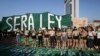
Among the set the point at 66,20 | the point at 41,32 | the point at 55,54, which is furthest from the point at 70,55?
the point at 66,20

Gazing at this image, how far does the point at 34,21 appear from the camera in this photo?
74.7 ft

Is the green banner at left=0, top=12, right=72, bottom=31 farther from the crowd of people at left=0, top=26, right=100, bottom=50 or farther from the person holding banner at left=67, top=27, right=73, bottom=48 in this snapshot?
the person holding banner at left=67, top=27, right=73, bottom=48

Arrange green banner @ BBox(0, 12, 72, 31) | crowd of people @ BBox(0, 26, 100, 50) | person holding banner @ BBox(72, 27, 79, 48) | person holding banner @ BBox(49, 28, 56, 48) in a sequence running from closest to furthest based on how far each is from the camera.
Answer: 1. crowd of people @ BBox(0, 26, 100, 50)
2. person holding banner @ BBox(72, 27, 79, 48)
3. person holding banner @ BBox(49, 28, 56, 48)
4. green banner @ BBox(0, 12, 72, 31)

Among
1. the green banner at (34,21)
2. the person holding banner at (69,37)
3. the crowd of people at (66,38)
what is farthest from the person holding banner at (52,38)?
the green banner at (34,21)

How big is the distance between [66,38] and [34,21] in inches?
275

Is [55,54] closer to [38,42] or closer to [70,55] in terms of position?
A: [70,55]

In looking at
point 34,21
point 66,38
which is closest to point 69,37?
point 66,38

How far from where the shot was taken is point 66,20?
2136cm

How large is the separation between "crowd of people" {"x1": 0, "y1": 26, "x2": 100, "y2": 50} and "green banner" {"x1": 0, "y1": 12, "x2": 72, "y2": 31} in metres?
3.63

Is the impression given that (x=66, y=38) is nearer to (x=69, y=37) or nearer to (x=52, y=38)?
(x=69, y=37)

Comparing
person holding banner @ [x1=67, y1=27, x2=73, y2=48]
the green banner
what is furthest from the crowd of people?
the green banner

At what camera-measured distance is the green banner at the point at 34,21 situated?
2166cm

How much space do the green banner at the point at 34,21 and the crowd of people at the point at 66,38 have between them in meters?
3.63

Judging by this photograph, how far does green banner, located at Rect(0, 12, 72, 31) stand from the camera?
2166cm
